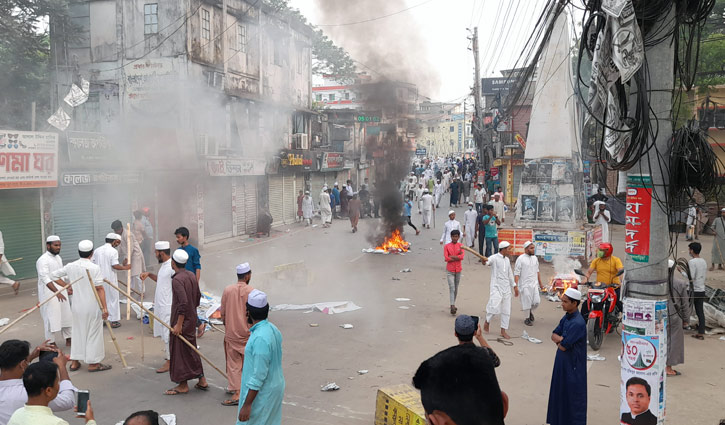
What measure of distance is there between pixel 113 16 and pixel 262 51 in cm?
604

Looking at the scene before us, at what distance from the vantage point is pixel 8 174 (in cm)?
1248

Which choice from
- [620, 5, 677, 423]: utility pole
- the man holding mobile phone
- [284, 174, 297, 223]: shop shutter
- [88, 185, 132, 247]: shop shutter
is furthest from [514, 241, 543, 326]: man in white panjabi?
[284, 174, 297, 223]: shop shutter

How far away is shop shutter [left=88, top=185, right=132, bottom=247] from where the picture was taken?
15.3 meters

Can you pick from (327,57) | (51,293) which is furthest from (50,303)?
(327,57)

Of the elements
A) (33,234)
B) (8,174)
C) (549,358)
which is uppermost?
(8,174)

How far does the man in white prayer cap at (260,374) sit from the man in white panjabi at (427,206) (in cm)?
1830

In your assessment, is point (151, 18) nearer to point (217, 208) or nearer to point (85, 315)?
point (217, 208)

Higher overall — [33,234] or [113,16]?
[113,16]

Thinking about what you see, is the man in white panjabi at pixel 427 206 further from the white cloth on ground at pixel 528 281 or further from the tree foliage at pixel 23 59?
the tree foliage at pixel 23 59

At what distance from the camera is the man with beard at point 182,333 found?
6465mm

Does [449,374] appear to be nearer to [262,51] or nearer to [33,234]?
[33,234]

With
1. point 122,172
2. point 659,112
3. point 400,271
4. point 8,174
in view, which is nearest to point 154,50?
point 122,172

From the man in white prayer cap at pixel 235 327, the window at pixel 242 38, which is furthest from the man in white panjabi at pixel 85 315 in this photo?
the window at pixel 242 38

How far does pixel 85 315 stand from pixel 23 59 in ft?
55.6
